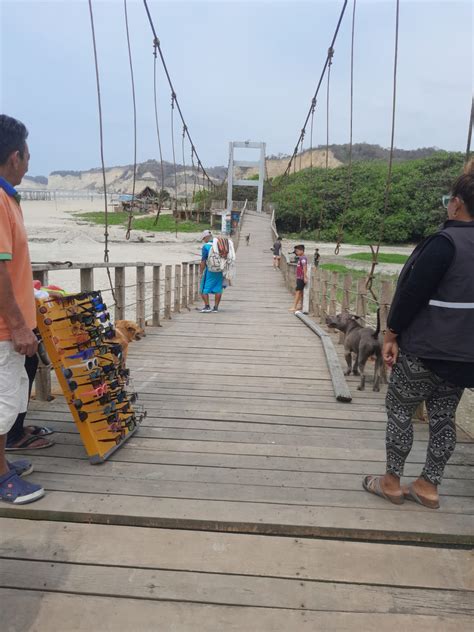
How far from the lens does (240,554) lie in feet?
5.34

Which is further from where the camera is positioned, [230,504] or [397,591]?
[230,504]

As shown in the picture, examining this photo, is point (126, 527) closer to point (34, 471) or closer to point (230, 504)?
point (230, 504)

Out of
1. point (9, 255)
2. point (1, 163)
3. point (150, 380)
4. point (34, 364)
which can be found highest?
point (1, 163)

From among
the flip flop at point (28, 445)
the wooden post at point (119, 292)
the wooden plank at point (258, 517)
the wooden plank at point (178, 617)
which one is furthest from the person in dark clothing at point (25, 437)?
the wooden post at point (119, 292)

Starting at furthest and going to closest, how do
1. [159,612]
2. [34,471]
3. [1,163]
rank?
[34,471], [1,163], [159,612]

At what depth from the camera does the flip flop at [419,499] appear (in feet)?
6.25

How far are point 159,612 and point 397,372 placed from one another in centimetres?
111

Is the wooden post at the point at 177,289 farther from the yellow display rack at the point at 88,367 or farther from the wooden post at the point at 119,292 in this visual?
the yellow display rack at the point at 88,367

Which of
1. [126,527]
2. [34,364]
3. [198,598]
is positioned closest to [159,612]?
[198,598]

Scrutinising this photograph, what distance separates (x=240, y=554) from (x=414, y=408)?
0.80 m

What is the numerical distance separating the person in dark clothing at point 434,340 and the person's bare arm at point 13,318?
1257 mm

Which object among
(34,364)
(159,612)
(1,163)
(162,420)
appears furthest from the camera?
(162,420)

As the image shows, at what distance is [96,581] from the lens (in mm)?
1488

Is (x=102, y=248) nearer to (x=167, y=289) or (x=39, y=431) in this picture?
(x=167, y=289)
